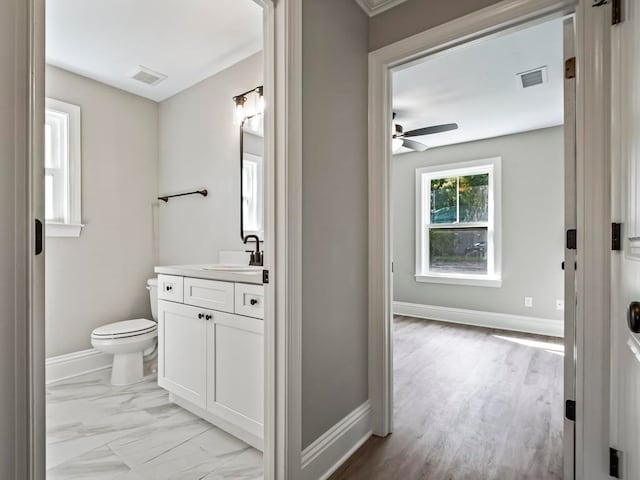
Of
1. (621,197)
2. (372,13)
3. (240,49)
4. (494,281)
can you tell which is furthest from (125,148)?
(494,281)

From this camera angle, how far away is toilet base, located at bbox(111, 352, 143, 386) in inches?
102

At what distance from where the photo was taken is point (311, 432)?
151 centimetres

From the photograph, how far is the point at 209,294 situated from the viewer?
1894mm

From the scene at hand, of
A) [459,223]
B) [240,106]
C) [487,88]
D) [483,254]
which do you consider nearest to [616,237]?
[487,88]

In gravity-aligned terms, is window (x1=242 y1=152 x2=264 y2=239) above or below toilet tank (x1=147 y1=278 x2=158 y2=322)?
above

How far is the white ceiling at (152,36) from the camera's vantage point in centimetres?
208

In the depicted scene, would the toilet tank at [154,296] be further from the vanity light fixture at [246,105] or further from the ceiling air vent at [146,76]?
the ceiling air vent at [146,76]

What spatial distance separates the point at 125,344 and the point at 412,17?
113 inches

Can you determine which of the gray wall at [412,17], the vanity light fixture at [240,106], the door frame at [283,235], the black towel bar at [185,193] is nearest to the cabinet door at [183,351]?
the door frame at [283,235]

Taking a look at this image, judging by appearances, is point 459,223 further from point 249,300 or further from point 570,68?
point 249,300

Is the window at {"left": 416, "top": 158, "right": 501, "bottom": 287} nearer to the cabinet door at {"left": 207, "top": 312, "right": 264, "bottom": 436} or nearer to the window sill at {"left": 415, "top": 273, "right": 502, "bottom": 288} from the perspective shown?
the window sill at {"left": 415, "top": 273, "right": 502, "bottom": 288}

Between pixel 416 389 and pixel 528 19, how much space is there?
2364 millimetres

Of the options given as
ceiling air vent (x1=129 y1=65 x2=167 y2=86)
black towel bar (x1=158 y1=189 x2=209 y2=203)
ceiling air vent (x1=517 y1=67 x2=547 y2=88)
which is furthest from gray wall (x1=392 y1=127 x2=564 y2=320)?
ceiling air vent (x1=129 y1=65 x2=167 y2=86)

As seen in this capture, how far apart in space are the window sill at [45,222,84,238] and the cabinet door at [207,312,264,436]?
1.75 m
